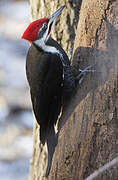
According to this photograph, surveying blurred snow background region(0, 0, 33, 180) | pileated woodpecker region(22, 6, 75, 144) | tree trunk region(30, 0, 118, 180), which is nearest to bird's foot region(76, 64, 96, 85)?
tree trunk region(30, 0, 118, 180)

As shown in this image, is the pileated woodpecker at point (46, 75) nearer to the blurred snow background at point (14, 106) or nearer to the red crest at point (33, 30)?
the red crest at point (33, 30)

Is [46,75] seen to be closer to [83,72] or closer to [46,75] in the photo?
[46,75]

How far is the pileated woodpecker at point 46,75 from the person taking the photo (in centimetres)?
324

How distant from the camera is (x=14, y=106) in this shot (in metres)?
6.10

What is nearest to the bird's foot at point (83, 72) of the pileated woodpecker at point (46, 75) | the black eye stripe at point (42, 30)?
the pileated woodpecker at point (46, 75)

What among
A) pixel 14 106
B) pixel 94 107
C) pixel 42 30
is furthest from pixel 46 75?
pixel 14 106

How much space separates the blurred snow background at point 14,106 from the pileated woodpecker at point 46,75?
222 centimetres

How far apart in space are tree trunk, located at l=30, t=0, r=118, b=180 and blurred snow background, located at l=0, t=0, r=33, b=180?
8.05ft

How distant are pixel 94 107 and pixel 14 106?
11.1 ft

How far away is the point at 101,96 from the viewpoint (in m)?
2.80

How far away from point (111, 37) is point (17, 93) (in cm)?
366

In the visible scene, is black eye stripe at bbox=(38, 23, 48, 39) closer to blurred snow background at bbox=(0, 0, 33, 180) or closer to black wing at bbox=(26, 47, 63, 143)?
black wing at bbox=(26, 47, 63, 143)

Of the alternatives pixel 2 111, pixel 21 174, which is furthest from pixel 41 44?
pixel 2 111

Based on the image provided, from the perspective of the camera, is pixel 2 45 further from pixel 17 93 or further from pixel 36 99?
pixel 36 99
